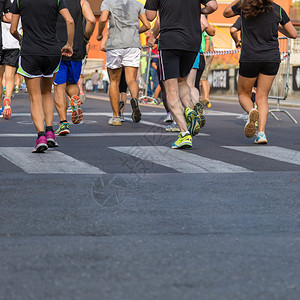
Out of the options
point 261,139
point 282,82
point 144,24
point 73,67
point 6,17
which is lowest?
point 282,82

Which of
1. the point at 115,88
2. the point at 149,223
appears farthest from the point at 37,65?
the point at 149,223

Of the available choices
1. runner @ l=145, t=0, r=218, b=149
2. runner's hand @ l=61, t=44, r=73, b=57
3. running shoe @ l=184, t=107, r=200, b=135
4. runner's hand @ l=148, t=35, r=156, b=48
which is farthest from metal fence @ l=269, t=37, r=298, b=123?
runner's hand @ l=61, t=44, r=73, b=57

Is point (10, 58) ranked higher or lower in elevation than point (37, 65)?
lower

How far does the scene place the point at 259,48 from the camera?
922 centimetres

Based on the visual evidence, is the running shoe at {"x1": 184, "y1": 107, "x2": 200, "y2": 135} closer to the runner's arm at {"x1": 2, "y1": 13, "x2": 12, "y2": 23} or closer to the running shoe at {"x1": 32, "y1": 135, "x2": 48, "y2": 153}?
the running shoe at {"x1": 32, "y1": 135, "x2": 48, "y2": 153}

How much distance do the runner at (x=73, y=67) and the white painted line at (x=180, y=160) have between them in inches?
69.2

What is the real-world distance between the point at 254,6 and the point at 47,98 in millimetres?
2375

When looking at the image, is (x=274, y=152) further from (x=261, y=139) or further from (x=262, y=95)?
(x=262, y=95)

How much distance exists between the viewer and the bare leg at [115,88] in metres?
11.8

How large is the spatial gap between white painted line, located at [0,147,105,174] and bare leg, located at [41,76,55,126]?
39cm

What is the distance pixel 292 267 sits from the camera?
139 inches

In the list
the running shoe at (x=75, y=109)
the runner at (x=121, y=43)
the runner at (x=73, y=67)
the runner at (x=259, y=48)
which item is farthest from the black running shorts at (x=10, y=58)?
the runner at (x=259, y=48)

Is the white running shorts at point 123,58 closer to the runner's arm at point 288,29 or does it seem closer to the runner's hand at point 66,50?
the runner's arm at point 288,29

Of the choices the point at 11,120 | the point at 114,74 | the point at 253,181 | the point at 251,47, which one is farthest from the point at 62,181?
the point at 11,120
